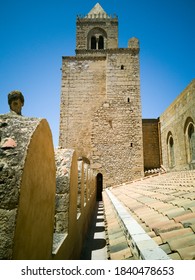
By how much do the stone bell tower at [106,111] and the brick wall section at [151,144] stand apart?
2.36m

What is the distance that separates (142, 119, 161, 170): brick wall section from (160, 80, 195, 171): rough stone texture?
6.80 ft

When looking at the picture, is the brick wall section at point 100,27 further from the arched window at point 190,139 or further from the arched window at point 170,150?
the arched window at point 190,139

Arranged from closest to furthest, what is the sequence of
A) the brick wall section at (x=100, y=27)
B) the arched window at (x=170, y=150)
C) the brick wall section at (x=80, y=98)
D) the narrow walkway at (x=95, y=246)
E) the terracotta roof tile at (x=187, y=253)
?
1. the terracotta roof tile at (x=187, y=253)
2. the narrow walkway at (x=95, y=246)
3. the arched window at (x=170, y=150)
4. the brick wall section at (x=80, y=98)
5. the brick wall section at (x=100, y=27)

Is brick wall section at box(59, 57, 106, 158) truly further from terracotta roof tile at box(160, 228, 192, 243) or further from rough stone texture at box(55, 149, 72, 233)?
terracotta roof tile at box(160, 228, 192, 243)

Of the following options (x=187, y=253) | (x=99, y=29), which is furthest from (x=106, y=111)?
(x=187, y=253)

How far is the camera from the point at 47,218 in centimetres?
153

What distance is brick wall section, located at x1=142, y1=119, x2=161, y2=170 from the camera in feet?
52.4

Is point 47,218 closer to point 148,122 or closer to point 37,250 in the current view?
point 37,250

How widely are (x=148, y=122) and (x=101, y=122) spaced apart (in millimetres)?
4166

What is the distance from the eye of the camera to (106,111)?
47.7ft

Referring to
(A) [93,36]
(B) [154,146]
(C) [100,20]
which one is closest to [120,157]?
(B) [154,146]

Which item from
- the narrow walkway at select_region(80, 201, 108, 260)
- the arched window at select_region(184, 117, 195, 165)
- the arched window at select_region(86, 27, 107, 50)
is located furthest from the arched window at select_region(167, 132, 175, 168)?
the arched window at select_region(86, 27, 107, 50)

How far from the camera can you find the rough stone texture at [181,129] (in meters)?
9.84

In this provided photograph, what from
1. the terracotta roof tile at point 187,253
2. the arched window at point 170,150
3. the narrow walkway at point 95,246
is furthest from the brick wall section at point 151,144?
the terracotta roof tile at point 187,253
